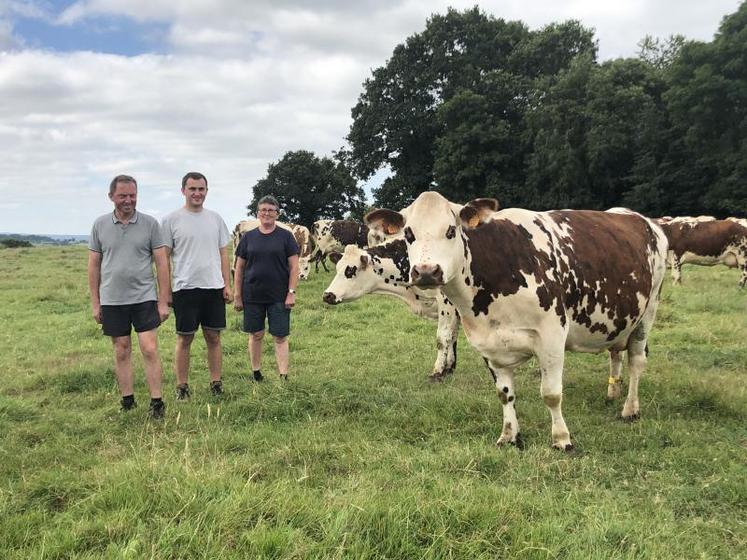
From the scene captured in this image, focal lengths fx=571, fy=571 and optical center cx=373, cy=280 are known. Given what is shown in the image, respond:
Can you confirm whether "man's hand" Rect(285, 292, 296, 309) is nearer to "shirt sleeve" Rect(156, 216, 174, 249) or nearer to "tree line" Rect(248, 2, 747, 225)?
"shirt sleeve" Rect(156, 216, 174, 249)

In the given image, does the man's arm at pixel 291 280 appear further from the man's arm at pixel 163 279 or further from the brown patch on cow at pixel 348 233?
the brown patch on cow at pixel 348 233

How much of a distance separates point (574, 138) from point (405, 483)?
32025mm

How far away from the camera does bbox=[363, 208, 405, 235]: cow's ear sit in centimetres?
471

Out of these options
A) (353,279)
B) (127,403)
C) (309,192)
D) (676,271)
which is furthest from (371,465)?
(309,192)

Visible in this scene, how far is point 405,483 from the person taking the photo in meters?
3.75

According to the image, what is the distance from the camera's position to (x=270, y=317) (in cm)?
671

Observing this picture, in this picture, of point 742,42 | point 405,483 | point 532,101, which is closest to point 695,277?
point 742,42

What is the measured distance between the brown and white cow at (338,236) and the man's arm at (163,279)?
14.1 meters

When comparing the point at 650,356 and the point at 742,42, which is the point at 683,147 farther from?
the point at 650,356

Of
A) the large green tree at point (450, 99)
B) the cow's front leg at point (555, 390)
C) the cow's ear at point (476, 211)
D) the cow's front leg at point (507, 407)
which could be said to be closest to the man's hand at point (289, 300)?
the cow's front leg at point (507, 407)

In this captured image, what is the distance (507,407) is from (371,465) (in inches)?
54.9

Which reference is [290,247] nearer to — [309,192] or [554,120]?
[554,120]

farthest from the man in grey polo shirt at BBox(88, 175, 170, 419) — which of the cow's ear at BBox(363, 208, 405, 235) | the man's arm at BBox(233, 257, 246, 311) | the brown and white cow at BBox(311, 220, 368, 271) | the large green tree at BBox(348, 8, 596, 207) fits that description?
the large green tree at BBox(348, 8, 596, 207)

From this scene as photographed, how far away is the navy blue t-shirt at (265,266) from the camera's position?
6.59 m
